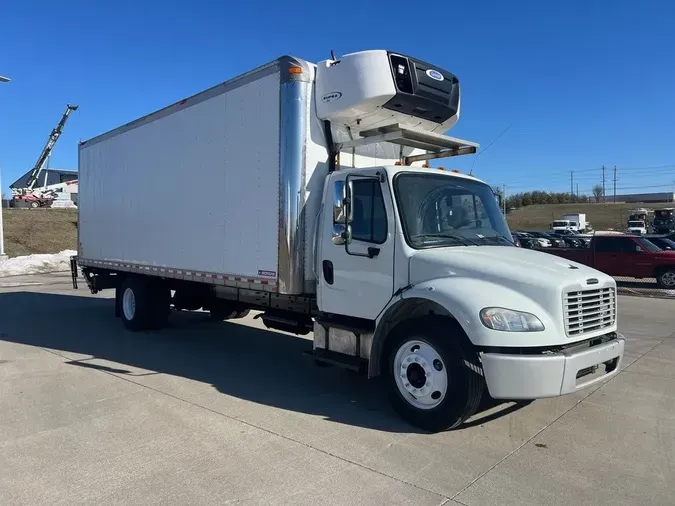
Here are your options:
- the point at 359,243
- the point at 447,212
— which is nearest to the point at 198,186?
the point at 359,243

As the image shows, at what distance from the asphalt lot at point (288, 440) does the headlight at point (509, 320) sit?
3.38ft

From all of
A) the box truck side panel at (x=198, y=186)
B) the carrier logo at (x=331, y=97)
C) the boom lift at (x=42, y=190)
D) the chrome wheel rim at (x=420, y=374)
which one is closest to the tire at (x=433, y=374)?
the chrome wheel rim at (x=420, y=374)

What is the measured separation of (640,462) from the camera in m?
4.29

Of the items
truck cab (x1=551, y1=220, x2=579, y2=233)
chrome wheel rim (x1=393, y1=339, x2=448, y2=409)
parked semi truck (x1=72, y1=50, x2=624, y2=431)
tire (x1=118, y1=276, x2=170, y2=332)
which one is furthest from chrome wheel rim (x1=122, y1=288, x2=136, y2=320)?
truck cab (x1=551, y1=220, x2=579, y2=233)

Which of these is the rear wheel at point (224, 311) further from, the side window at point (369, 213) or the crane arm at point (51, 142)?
the crane arm at point (51, 142)

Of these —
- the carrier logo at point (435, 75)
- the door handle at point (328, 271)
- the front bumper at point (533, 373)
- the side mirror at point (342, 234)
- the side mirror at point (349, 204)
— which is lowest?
the front bumper at point (533, 373)

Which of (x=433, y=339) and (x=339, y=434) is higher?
(x=433, y=339)

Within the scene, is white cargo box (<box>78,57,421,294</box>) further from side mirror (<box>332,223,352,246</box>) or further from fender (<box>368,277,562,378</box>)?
fender (<box>368,277,562,378</box>)

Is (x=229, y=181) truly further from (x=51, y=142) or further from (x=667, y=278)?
(x=51, y=142)

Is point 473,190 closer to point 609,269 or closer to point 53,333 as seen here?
point 53,333

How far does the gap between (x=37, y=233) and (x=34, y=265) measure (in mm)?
12264

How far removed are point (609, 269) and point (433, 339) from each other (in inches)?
633

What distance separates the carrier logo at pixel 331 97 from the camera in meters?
6.01

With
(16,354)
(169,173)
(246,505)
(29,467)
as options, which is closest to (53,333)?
(16,354)
